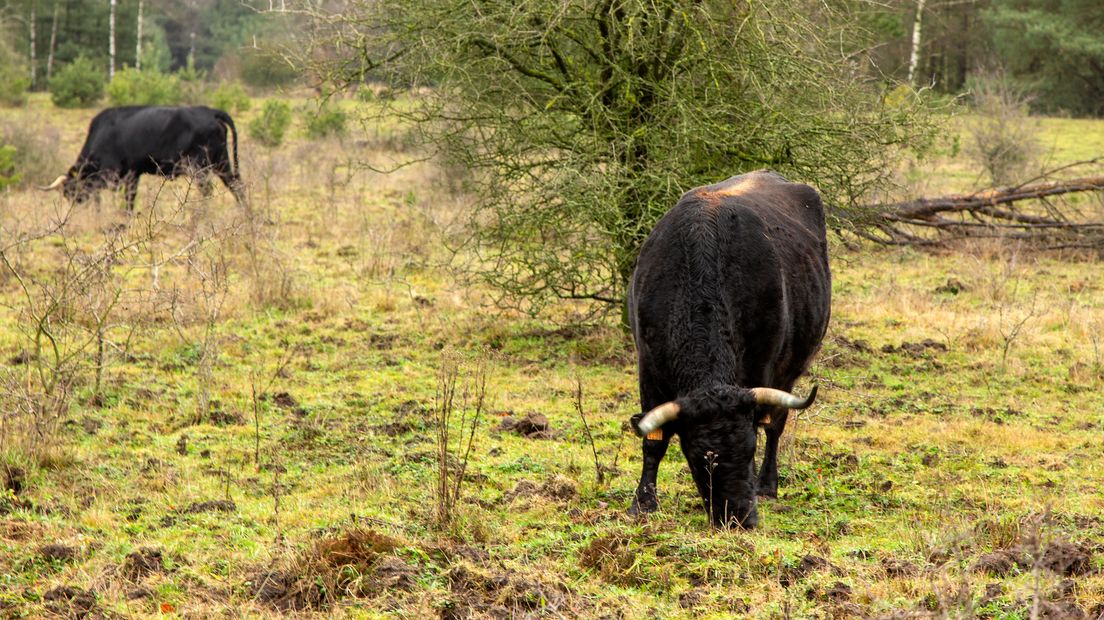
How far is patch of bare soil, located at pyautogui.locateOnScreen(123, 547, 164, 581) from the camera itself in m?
4.88

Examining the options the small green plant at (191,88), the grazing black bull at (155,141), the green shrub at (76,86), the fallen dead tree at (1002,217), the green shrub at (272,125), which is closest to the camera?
the fallen dead tree at (1002,217)

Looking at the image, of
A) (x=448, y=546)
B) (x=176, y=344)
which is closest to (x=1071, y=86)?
(x=176, y=344)

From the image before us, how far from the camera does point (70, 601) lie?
449 cm

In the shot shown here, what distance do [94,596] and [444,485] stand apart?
1.69m

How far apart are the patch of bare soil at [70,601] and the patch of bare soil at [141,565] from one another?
10.7 inches

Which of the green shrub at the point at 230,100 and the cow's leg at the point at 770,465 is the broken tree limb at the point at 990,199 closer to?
the cow's leg at the point at 770,465

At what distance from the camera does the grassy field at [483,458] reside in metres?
4.61

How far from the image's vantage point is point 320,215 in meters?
16.4

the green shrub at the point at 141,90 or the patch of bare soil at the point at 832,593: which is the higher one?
the green shrub at the point at 141,90

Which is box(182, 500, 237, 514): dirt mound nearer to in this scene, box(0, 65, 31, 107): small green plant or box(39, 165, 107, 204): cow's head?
box(39, 165, 107, 204): cow's head

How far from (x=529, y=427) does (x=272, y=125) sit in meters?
18.2

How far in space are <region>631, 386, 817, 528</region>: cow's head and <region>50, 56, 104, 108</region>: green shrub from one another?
30.9 m

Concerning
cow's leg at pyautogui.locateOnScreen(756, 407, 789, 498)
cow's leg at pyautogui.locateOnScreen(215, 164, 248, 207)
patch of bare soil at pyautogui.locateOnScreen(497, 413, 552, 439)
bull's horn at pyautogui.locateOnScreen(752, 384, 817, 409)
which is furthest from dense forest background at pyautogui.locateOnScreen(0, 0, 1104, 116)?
bull's horn at pyautogui.locateOnScreen(752, 384, 817, 409)

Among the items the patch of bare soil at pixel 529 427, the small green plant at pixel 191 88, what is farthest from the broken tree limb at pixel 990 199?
the small green plant at pixel 191 88
